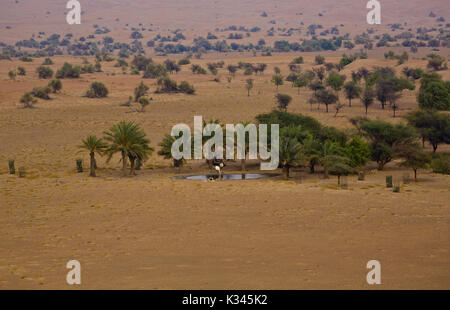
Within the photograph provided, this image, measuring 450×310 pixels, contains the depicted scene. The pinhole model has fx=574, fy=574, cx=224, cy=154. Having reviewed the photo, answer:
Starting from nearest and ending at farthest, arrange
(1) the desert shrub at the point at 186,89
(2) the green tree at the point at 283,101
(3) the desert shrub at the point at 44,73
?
(2) the green tree at the point at 283,101
(1) the desert shrub at the point at 186,89
(3) the desert shrub at the point at 44,73

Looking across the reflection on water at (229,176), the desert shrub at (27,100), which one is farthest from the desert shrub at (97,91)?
the reflection on water at (229,176)

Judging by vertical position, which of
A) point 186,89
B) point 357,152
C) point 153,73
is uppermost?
point 153,73

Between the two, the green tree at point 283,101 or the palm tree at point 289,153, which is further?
the green tree at point 283,101

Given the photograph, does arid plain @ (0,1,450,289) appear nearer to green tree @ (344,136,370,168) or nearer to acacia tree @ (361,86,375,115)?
green tree @ (344,136,370,168)

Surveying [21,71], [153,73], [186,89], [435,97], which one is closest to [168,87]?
[186,89]

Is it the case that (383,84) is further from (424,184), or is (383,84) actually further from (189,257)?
(189,257)

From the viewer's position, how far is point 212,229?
1861 cm

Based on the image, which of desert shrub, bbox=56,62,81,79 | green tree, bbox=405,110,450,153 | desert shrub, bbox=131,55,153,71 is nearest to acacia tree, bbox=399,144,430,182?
green tree, bbox=405,110,450,153

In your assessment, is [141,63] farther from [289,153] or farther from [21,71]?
[289,153]

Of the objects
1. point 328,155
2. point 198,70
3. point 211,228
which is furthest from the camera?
point 198,70

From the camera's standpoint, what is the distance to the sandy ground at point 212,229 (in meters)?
13.1

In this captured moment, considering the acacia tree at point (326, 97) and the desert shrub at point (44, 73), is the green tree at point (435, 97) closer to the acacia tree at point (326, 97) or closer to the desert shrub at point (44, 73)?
the acacia tree at point (326, 97)

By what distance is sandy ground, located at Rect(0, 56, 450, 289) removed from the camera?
13.1m

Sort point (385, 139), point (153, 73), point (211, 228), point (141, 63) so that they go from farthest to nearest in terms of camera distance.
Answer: point (141, 63) → point (153, 73) → point (385, 139) → point (211, 228)
